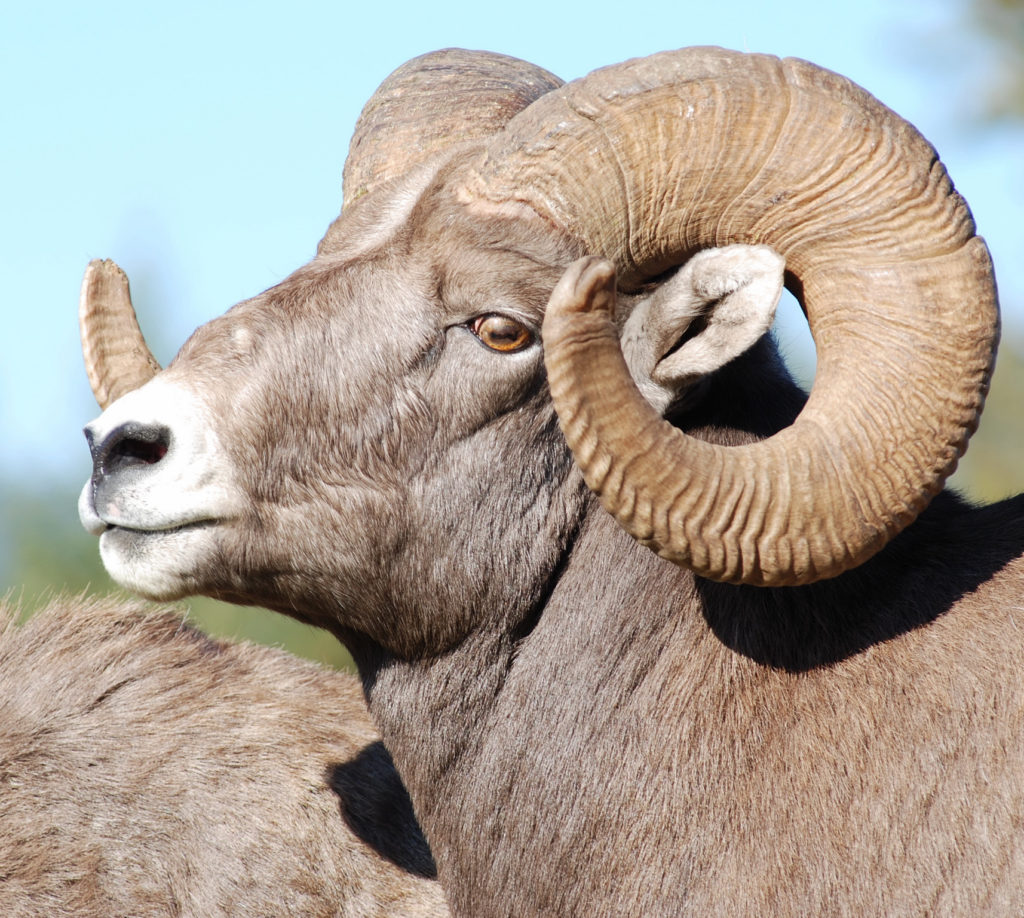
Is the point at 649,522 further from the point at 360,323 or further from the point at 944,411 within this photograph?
the point at 360,323

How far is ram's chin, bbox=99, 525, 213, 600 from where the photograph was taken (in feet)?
15.1

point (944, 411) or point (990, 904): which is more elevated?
point (944, 411)

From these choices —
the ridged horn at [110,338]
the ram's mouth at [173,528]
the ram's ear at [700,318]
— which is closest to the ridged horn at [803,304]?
the ram's ear at [700,318]

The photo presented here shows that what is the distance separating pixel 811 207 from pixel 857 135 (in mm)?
282

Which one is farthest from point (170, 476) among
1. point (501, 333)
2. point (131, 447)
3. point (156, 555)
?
point (501, 333)

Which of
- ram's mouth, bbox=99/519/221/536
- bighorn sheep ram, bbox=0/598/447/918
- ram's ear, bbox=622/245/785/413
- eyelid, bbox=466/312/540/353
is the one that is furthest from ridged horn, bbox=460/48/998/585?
bighorn sheep ram, bbox=0/598/447/918

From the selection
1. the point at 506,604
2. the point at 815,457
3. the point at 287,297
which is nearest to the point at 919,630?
the point at 815,457

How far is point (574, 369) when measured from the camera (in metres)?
4.03

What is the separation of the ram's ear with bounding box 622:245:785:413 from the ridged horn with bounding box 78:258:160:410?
233 centimetres

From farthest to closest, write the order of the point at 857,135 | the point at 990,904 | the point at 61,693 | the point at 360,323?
the point at 61,693 < the point at 360,323 < the point at 857,135 < the point at 990,904

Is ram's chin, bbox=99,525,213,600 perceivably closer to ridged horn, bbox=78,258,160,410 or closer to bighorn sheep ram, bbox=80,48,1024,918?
bighorn sheep ram, bbox=80,48,1024,918

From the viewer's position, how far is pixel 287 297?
4961 mm

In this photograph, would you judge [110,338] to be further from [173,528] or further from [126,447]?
[173,528]

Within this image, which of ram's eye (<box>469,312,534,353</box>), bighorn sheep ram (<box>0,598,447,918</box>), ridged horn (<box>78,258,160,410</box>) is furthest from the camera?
bighorn sheep ram (<box>0,598,447,918</box>)
